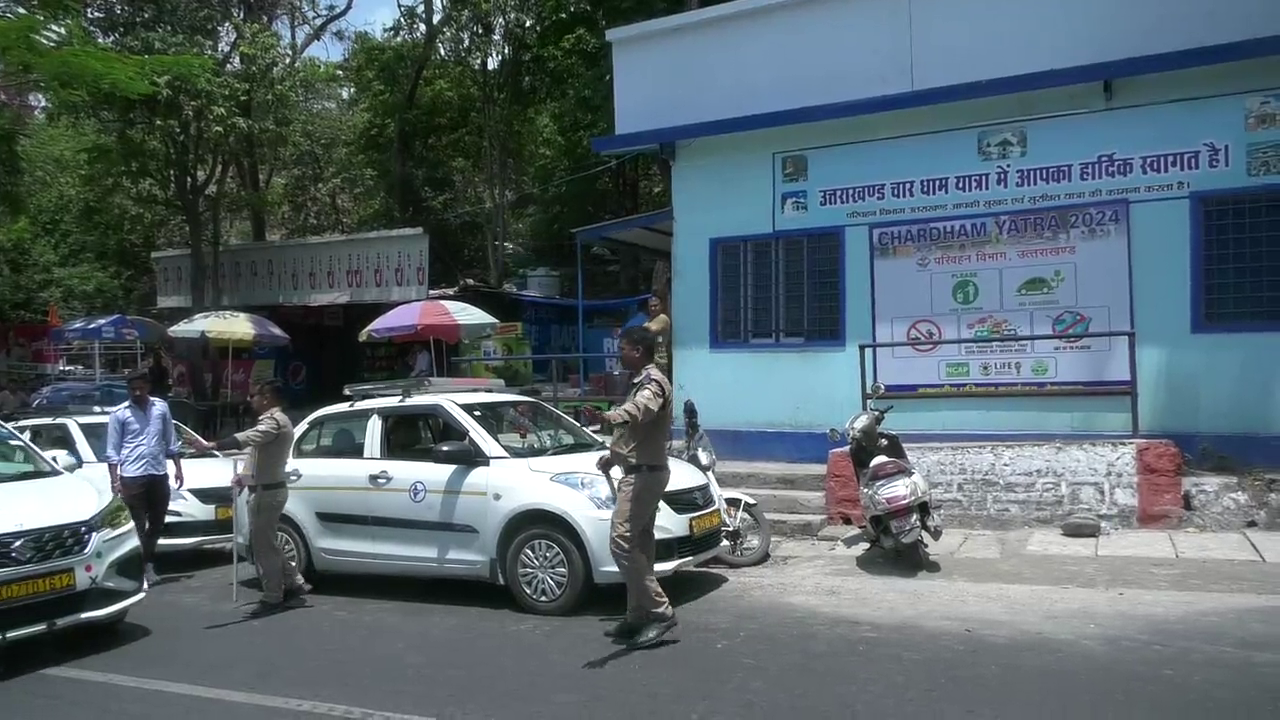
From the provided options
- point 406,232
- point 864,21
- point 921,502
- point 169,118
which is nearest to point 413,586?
point 921,502

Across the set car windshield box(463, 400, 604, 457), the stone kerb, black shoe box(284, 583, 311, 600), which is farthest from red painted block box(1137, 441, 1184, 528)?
black shoe box(284, 583, 311, 600)

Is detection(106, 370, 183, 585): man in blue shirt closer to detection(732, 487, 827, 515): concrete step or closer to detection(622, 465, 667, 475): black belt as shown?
detection(622, 465, 667, 475): black belt

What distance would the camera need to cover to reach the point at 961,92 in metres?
11.7

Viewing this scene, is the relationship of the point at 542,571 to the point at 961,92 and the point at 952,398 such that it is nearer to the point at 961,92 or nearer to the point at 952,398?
the point at 952,398

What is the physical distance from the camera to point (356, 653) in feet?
24.2

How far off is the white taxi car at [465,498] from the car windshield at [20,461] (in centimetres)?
174

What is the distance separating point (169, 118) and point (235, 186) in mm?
4314

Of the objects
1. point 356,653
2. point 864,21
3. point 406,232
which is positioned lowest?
point 356,653

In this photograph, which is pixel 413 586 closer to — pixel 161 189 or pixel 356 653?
pixel 356 653

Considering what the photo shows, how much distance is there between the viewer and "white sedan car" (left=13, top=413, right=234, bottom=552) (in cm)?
1058

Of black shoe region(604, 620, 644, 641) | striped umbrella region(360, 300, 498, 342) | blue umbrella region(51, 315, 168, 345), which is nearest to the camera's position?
black shoe region(604, 620, 644, 641)

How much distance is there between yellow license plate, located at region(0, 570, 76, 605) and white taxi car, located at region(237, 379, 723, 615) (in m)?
2.07

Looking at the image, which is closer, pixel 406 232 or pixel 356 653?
pixel 356 653

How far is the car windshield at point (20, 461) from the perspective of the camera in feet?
26.2
